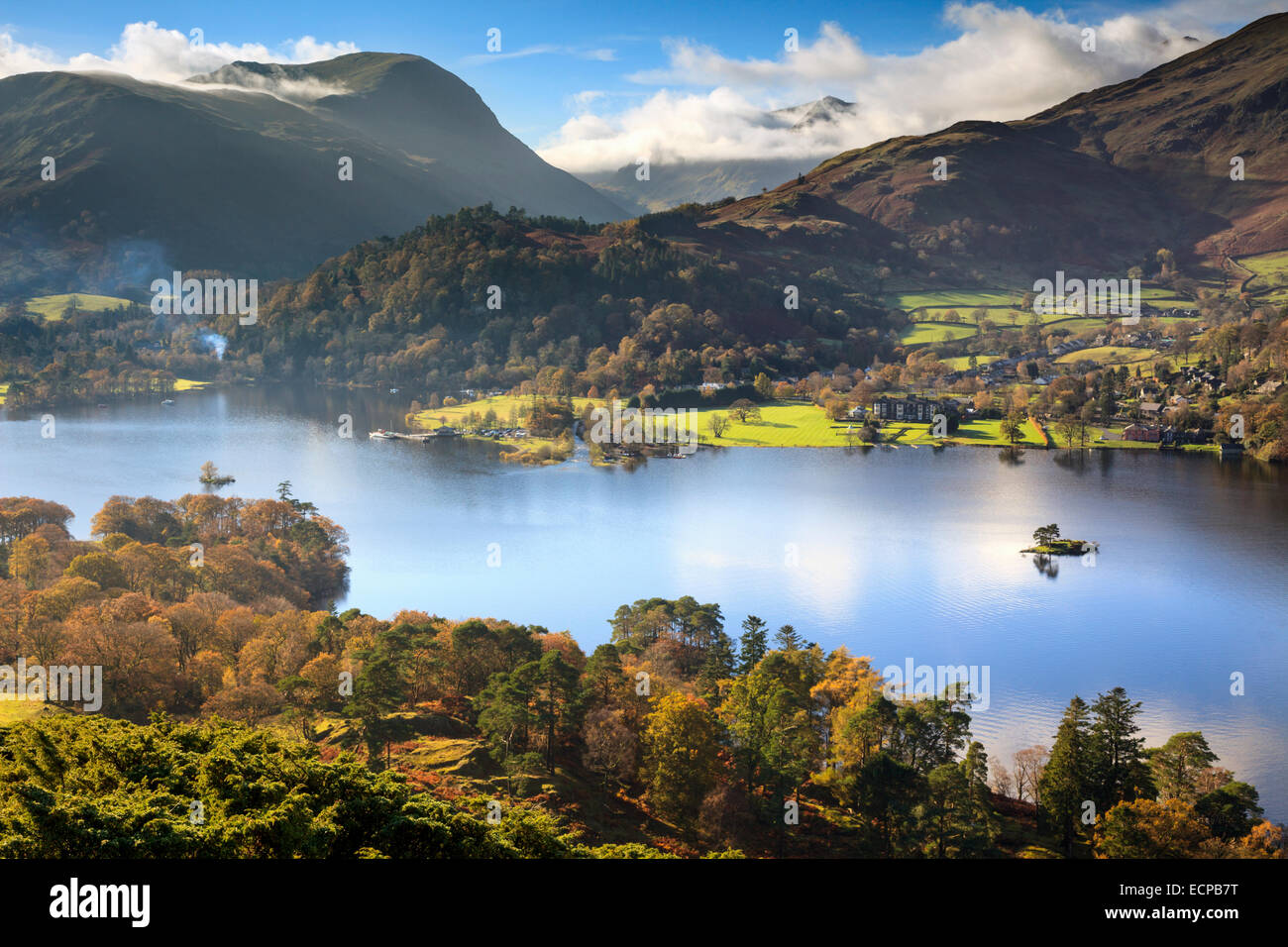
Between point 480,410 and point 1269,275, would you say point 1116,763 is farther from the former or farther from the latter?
point 1269,275

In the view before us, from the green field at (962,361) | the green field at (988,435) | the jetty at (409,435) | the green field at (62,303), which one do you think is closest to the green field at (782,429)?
the green field at (988,435)

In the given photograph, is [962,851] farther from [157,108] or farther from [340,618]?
[157,108]

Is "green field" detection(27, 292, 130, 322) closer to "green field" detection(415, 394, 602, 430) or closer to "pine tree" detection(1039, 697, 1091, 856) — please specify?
"green field" detection(415, 394, 602, 430)

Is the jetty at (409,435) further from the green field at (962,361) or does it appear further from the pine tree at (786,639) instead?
the green field at (962,361)

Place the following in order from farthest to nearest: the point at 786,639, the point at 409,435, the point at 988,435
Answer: the point at 409,435 < the point at 988,435 < the point at 786,639

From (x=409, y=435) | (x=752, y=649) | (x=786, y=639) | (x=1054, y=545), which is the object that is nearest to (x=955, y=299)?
(x=409, y=435)

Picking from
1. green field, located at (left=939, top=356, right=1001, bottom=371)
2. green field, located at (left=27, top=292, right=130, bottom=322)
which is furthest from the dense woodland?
green field, located at (left=27, top=292, right=130, bottom=322)
